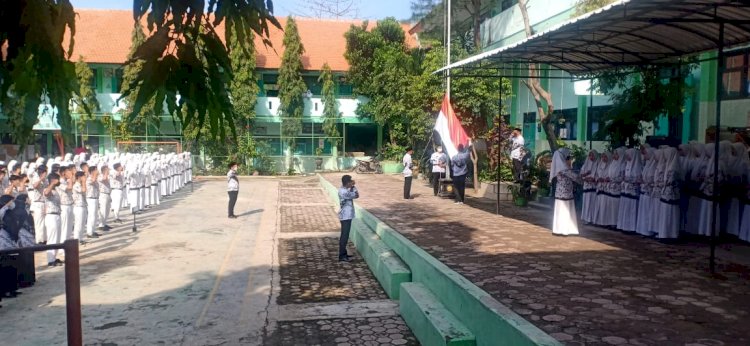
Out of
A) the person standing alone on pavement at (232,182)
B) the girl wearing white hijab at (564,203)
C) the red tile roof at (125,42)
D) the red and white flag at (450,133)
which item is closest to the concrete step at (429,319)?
the girl wearing white hijab at (564,203)

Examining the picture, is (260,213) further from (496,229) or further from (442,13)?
(442,13)

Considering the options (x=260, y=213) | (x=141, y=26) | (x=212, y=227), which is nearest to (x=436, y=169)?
(x=260, y=213)

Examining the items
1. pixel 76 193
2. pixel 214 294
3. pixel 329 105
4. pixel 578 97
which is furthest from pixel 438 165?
pixel 329 105

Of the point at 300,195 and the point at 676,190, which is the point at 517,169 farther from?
the point at 300,195

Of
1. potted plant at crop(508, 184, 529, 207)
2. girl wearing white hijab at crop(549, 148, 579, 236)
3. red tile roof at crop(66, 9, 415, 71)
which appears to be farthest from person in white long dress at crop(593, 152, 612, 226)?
red tile roof at crop(66, 9, 415, 71)

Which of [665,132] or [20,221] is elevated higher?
[665,132]

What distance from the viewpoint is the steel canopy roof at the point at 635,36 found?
244 inches

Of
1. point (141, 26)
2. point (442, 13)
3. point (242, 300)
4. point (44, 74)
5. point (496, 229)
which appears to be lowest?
point (242, 300)

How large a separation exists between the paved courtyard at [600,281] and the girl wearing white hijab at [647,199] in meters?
0.27

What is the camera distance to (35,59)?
2746 mm

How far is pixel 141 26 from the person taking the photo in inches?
119

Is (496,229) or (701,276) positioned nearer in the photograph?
(701,276)

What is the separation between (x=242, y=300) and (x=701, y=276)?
5429mm

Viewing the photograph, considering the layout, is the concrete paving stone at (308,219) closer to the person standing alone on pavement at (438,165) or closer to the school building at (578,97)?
the person standing alone on pavement at (438,165)
